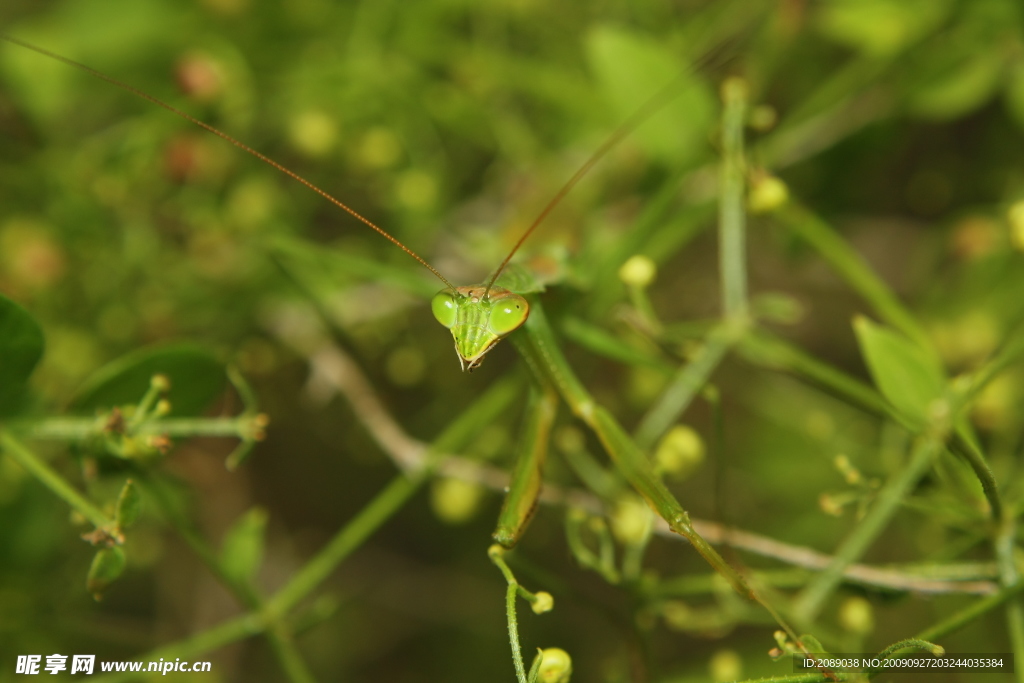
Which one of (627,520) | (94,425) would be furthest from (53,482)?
(627,520)

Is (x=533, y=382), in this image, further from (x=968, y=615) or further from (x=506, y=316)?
(x=968, y=615)

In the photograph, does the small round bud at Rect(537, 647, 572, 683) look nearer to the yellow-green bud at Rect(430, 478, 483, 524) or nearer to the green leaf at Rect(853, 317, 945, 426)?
the green leaf at Rect(853, 317, 945, 426)

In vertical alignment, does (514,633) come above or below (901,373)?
below

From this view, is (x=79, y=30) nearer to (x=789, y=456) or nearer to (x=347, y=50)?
(x=347, y=50)

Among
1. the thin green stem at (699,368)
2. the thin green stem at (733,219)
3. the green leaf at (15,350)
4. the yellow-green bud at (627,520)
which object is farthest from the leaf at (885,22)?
the green leaf at (15,350)

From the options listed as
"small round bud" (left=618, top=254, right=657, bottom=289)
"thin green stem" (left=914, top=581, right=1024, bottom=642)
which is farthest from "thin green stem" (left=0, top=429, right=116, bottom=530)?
"thin green stem" (left=914, top=581, right=1024, bottom=642)
